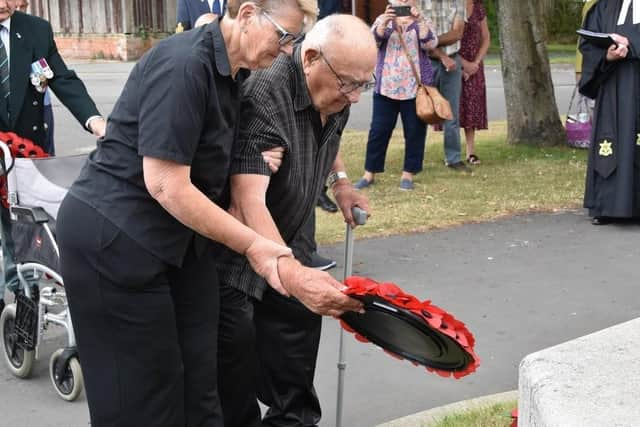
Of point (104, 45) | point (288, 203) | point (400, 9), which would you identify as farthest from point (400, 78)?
point (104, 45)

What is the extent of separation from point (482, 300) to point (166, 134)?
3.99 m

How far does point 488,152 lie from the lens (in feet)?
39.7

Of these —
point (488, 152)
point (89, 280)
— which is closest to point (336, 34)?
point (89, 280)

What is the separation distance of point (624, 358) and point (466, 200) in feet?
20.8

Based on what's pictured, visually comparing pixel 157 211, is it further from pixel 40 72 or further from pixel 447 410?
pixel 40 72

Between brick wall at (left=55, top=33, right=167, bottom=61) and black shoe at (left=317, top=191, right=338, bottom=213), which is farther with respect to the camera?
brick wall at (left=55, top=33, right=167, bottom=61)

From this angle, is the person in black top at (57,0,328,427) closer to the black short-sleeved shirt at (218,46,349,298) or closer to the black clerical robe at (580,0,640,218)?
the black short-sleeved shirt at (218,46,349,298)

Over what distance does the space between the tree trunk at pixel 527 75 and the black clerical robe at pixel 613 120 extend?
11.7 feet

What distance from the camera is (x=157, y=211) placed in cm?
311

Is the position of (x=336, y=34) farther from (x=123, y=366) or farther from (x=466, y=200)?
(x=466, y=200)

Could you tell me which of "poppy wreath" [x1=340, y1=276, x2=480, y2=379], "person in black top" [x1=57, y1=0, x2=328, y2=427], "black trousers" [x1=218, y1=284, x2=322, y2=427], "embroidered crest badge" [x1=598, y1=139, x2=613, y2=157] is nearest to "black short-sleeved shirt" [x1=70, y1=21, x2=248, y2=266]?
"person in black top" [x1=57, y1=0, x2=328, y2=427]

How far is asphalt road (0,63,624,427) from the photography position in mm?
5098

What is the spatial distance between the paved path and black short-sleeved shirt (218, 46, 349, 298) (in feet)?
4.08

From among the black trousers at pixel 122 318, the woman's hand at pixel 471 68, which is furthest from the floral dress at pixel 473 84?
the black trousers at pixel 122 318
